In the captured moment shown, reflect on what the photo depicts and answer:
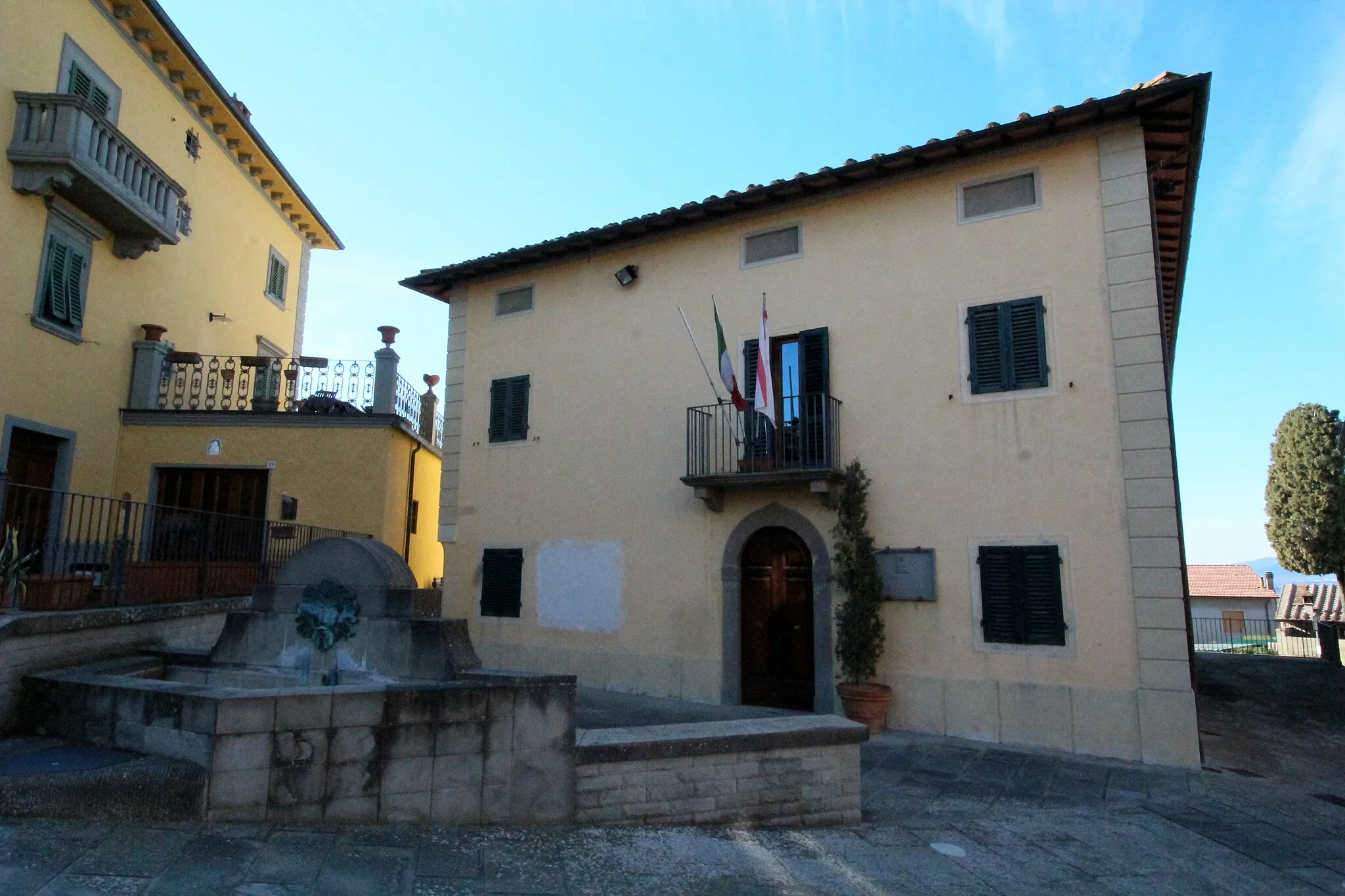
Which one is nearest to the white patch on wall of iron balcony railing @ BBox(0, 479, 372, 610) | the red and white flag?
iron balcony railing @ BBox(0, 479, 372, 610)

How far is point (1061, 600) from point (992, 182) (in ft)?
16.9

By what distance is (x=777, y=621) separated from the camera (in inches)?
421

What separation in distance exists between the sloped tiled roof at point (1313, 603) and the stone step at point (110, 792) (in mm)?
28790

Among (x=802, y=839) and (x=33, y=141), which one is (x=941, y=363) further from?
(x=33, y=141)

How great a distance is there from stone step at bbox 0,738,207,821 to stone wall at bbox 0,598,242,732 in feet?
4.47

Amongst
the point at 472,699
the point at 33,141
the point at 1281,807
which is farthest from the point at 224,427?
the point at 1281,807

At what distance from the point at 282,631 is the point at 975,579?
7323 millimetres

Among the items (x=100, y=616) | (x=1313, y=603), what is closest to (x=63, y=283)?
(x=100, y=616)

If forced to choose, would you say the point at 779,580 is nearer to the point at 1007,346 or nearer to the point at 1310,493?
the point at 1007,346

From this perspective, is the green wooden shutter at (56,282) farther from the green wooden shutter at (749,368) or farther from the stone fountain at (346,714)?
the green wooden shutter at (749,368)

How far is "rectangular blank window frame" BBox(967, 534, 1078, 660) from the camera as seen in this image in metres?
8.80

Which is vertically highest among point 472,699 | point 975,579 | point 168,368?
point 168,368

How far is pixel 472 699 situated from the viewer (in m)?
5.36

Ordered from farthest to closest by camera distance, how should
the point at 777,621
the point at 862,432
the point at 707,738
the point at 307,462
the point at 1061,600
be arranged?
the point at 307,462
the point at 777,621
the point at 862,432
the point at 1061,600
the point at 707,738
